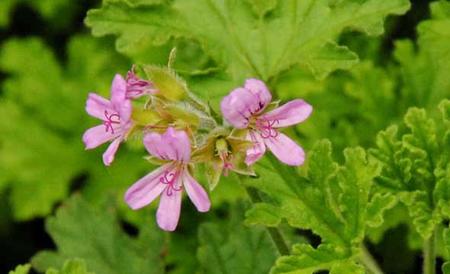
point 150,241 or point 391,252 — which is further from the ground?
point 150,241

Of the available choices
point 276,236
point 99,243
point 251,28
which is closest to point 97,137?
point 276,236

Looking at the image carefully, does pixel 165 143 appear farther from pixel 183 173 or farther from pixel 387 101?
pixel 387 101

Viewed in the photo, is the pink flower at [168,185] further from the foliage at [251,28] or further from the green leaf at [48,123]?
the green leaf at [48,123]

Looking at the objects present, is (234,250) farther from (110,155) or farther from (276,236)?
(110,155)

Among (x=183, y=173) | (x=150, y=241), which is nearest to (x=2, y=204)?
(x=150, y=241)

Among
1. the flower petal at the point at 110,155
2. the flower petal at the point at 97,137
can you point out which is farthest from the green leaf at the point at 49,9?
the flower petal at the point at 110,155

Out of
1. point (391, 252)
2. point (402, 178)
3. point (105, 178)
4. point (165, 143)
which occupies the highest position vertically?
point (165, 143)

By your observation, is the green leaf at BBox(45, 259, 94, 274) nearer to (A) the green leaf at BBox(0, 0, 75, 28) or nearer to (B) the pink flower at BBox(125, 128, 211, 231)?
(B) the pink flower at BBox(125, 128, 211, 231)
